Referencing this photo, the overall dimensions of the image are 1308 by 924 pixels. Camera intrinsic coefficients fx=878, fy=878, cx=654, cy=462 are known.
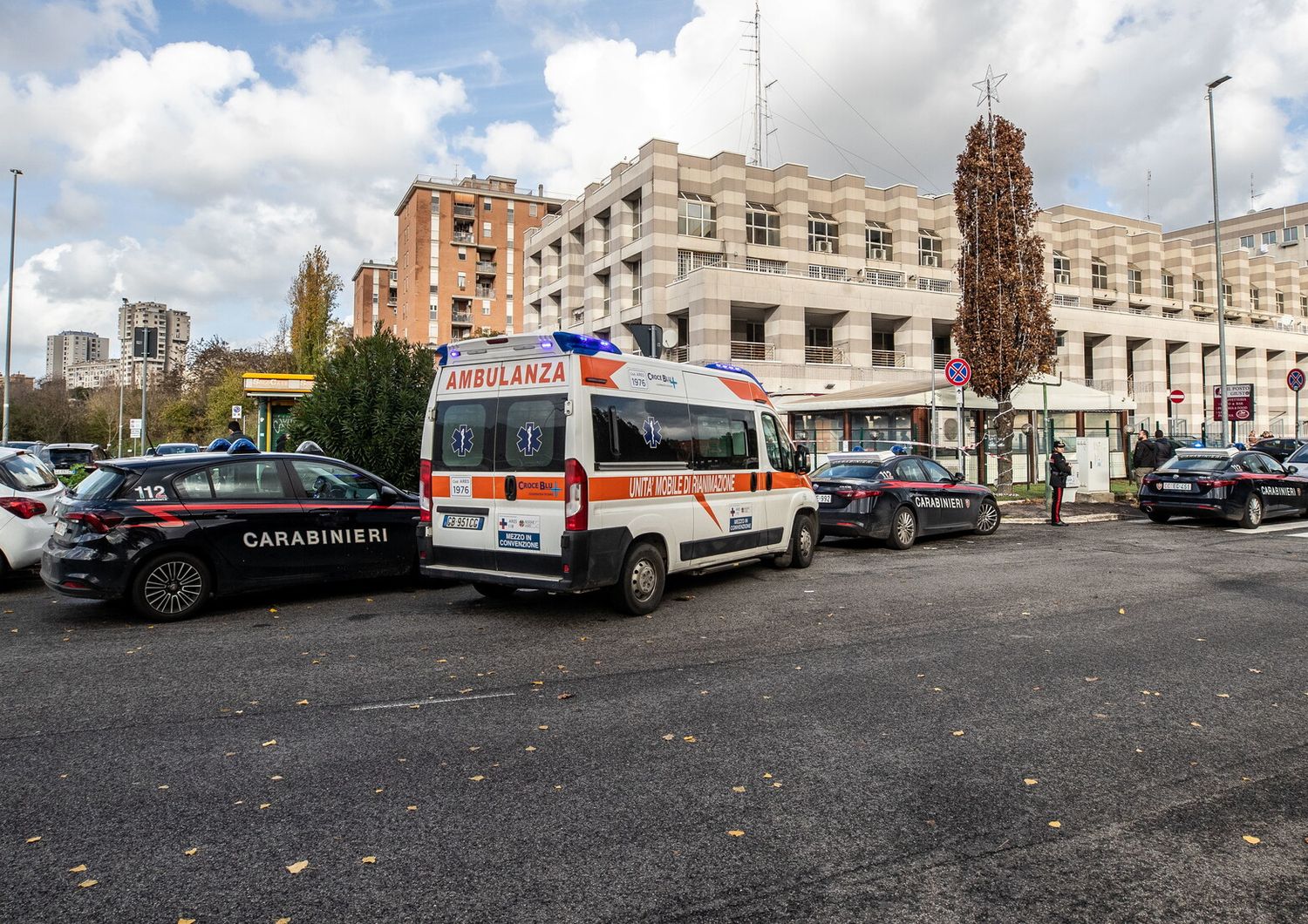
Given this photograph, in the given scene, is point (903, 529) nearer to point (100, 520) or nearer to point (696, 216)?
point (100, 520)

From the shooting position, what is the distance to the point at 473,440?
332 inches

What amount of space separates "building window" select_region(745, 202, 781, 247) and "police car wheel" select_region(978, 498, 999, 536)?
34.4m

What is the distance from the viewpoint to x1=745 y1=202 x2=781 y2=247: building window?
48.3 m

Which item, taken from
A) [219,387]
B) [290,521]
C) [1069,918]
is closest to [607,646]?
[290,521]

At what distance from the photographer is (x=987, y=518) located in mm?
15836

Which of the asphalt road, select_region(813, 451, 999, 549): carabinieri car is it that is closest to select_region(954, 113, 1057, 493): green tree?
select_region(813, 451, 999, 549): carabinieri car

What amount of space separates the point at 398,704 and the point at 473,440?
11.3 ft

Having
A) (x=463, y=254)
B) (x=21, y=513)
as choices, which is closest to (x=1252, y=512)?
(x=21, y=513)

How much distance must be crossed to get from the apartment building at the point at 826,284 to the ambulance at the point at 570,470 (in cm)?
2907

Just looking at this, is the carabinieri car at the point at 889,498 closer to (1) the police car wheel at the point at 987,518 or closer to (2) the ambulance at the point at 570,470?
(1) the police car wheel at the point at 987,518

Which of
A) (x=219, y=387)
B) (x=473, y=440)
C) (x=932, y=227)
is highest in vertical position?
(x=932, y=227)

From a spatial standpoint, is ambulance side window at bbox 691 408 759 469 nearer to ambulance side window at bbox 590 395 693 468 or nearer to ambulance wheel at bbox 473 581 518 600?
ambulance side window at bbox 590 395 693 468

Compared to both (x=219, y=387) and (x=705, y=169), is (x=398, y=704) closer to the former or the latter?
(x=705, y=169)

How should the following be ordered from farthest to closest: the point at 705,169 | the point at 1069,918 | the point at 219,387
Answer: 1. the point at 219,387
2. the point at 705,169
3. the point at 1069,918
